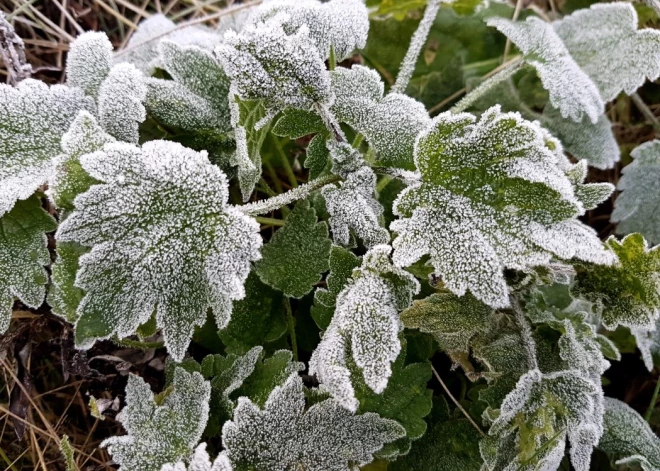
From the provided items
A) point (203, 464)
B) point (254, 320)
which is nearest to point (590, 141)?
point (254, 320)

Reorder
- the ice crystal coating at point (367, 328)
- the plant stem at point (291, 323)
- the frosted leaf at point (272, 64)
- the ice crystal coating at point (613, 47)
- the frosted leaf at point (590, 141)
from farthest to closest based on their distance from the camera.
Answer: the frosted leaf at point (590, 141) → the ice crystal coating at point (613, 47) → the plant stem at point (291, 323) → the frosted leaf at point (272, 64) → the ice crystal coating at point (367, 328)

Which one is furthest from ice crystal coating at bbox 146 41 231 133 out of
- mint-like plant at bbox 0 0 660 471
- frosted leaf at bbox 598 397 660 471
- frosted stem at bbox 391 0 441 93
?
frosted leaf at bbox 598 397 660 471

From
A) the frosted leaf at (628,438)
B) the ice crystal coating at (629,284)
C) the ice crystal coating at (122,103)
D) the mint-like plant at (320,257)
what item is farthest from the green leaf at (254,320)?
the frosted leaf at (628,438)

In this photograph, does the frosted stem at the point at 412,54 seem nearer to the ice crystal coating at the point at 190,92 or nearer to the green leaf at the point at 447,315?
the ice crystal coating at the point at 190,92

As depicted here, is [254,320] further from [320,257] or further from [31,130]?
[31,130]

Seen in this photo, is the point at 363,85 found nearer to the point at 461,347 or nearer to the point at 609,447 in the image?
the point at 461,347

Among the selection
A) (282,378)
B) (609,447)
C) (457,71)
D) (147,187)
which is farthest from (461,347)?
(457,71)

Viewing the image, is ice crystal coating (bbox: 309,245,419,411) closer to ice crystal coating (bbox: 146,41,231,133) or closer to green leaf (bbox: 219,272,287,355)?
green leaf (bbox: 219,272,287,355)
